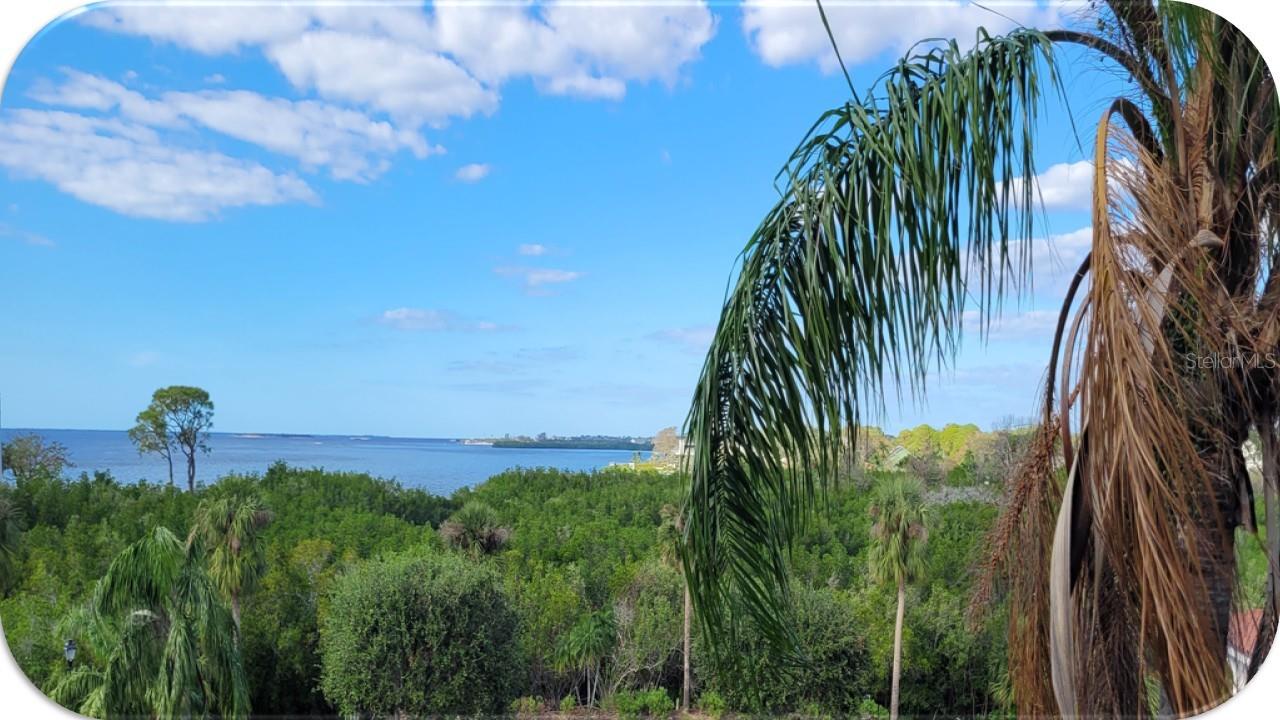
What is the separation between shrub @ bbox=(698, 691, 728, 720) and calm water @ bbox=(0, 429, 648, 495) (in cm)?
114

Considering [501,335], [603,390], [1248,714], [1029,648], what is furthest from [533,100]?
[1248,714]

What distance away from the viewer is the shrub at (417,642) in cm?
354

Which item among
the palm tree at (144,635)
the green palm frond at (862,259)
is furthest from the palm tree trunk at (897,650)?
the palm tree at (144,635)

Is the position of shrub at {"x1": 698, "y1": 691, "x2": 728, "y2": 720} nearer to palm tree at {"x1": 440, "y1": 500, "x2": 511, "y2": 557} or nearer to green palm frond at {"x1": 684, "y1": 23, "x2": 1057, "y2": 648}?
palm tree at {"x1": 440, "y1": 500, "x2": 511, "y2": 557}

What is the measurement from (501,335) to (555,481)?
70 centimetres

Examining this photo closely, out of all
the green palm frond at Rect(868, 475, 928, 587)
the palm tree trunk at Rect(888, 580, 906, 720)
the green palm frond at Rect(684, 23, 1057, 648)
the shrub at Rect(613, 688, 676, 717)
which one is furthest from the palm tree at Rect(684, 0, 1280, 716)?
the shrub at Rect(613, 688, 676, 717)

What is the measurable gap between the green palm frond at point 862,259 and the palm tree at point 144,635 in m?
2.08

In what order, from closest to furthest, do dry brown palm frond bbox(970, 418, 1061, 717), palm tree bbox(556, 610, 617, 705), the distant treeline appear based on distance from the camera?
dry brown palm frond bbox(970, 418, 1061, 717)
the distant treeline
palm tree bbox(556, 610, 617, 705)

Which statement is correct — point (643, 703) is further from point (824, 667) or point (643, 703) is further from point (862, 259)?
point (862, 259)

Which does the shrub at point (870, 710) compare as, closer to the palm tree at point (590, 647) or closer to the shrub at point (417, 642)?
the palm tree at point (590, 647)

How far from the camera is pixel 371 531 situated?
3.39 m

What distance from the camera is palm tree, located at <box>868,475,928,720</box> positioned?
11.2 feet

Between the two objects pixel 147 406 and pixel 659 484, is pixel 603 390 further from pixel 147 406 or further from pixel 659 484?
pixel 147 406

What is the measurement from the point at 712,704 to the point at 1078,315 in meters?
2.77
